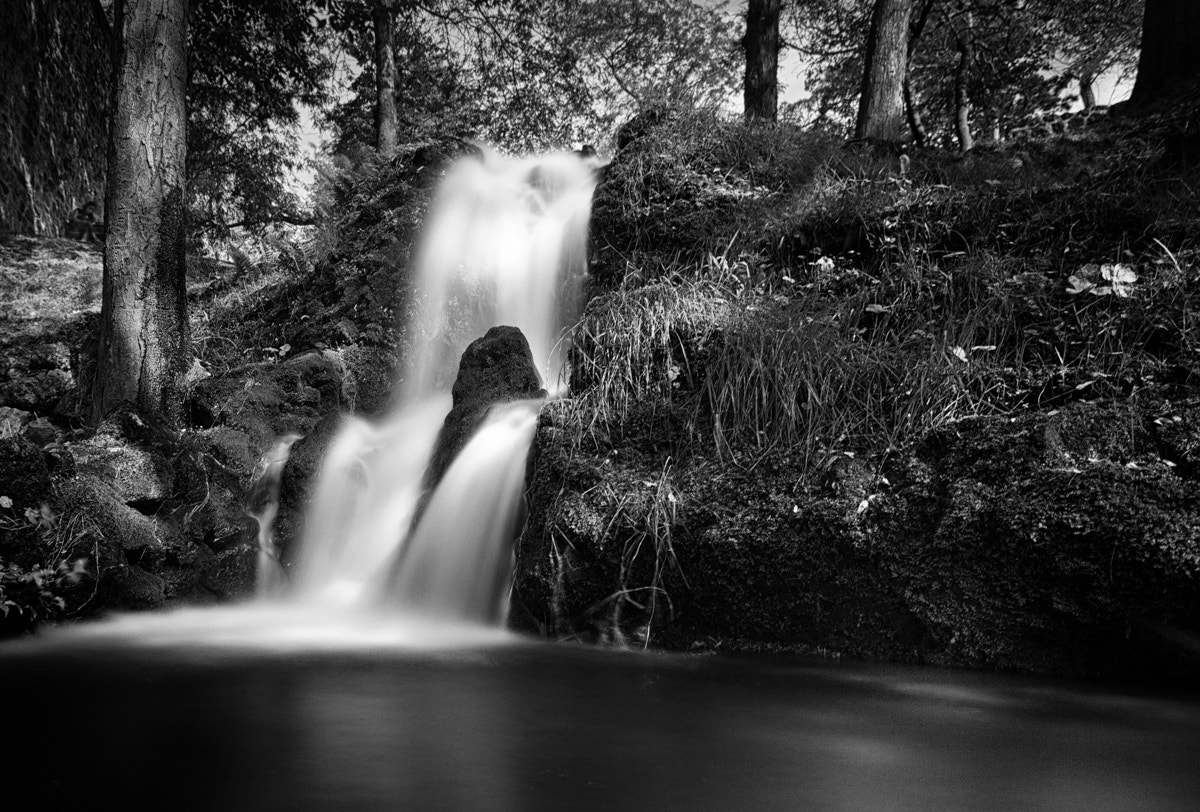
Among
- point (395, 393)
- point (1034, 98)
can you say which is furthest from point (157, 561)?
point (1034, 98)

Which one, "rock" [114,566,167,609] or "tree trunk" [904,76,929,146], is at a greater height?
"tree trunk" [904,76,929,146]

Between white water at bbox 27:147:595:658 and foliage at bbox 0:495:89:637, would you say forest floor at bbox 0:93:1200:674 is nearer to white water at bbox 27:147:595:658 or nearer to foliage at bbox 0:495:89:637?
foliage at bbox 0:495:89:637

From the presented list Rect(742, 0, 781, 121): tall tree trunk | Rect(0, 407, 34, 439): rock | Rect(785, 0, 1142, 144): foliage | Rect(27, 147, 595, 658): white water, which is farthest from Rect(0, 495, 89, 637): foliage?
Rect(785, 0, 1142, 144): foliage

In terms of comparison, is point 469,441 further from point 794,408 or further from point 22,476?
point 22,476

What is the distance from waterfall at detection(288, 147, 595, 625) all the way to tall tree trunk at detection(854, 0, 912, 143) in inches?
113

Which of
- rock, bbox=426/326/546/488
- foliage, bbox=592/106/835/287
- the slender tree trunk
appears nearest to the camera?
rock, bbox=426/326/546/488

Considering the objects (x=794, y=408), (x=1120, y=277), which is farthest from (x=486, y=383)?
(x=1120, y=277)

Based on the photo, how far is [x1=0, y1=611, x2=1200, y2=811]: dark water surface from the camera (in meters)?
2.07

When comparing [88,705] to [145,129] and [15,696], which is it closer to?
[15,696]

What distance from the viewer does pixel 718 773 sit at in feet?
7.29

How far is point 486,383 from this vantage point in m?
5.36

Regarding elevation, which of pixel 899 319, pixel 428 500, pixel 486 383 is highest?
pixel 899 319

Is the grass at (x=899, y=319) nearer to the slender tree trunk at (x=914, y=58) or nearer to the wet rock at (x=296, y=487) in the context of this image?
the wet rock at (x=296, y=487)

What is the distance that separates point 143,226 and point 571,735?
5.22 meters
